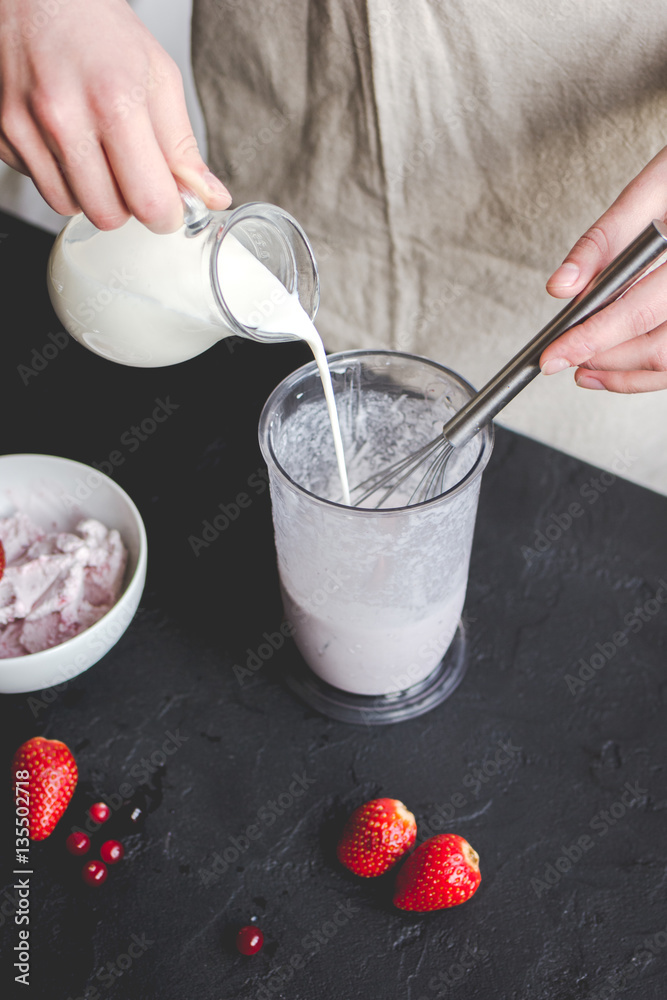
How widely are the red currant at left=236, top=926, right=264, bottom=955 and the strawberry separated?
0.34 feet

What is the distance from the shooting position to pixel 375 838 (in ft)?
2.07

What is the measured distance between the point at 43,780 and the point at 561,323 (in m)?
0.53

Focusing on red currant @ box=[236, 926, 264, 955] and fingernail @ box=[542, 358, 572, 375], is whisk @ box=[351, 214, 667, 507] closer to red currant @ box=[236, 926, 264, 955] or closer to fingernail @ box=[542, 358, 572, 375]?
fingernail @ box=[542, 358, 572, 375]

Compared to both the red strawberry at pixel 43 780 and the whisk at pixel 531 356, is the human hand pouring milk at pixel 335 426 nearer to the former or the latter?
the whisk at pixel 531 356

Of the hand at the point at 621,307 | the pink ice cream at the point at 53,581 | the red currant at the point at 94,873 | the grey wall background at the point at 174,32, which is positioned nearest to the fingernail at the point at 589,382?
the hand at the point at 621,307

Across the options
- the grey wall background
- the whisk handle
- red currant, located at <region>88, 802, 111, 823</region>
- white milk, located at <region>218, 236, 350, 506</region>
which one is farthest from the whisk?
the grey wall background

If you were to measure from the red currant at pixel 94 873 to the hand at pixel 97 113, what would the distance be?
467mm

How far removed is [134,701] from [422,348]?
0.60m

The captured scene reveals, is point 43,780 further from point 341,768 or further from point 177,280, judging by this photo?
point 177,280

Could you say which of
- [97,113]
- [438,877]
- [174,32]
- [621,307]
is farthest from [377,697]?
[174,32]

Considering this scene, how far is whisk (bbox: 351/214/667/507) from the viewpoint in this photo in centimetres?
53

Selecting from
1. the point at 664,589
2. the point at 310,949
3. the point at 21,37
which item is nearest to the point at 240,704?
the point at 310,949

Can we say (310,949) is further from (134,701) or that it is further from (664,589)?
(664,589)

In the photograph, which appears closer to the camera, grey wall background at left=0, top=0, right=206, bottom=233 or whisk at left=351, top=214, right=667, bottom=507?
whisk at left=351, top=214, right=667, bottom=507
